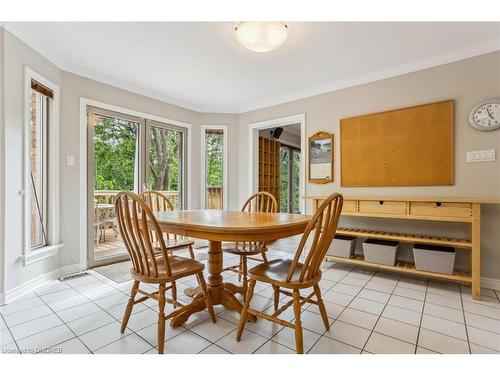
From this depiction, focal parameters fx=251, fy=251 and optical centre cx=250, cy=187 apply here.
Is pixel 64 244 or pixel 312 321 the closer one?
pixel 312 321

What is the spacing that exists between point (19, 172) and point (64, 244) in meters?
0.93

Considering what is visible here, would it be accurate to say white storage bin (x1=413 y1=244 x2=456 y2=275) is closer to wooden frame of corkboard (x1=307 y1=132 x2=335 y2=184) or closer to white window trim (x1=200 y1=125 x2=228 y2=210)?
wooden frame of corkboard (x1=307 y1=132 x2=335 y2=184)

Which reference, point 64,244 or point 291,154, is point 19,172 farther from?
point 291,154

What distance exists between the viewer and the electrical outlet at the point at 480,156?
2.34m

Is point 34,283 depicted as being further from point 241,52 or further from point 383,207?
point 383,207

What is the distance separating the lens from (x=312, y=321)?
1.82 meters

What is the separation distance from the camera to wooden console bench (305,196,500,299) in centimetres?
217

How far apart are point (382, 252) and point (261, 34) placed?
7.73 ft

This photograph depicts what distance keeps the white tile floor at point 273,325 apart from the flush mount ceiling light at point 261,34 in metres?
2.07

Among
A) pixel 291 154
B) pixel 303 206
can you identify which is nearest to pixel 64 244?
pixel 303 206

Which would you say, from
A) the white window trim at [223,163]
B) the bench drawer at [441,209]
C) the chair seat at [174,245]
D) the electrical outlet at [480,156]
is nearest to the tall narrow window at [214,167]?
the white window trim at [223,163]

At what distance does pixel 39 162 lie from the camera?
265 cm

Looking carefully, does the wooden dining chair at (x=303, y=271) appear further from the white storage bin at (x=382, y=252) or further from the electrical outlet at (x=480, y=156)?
the electrical outlet at (x=480, y=156)

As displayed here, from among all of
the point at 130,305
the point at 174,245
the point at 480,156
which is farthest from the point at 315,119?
the point at 130,305
